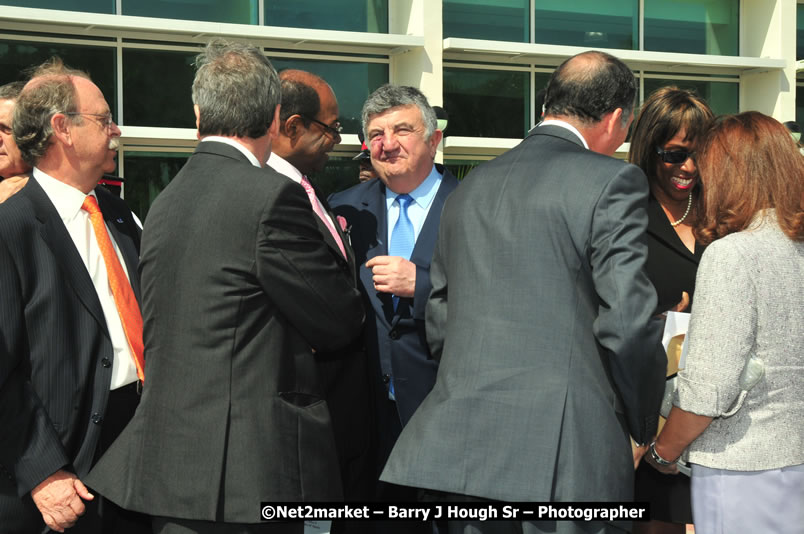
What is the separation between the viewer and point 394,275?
3.47 m

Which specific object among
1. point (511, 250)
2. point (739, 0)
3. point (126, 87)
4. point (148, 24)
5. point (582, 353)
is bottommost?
point (582, 353)

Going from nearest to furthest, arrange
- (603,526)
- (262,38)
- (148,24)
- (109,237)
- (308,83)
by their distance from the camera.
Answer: (603,526), (109,237), (308,83), (148,24), (262,38)

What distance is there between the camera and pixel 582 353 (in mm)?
2561

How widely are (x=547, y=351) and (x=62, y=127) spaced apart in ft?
6.01

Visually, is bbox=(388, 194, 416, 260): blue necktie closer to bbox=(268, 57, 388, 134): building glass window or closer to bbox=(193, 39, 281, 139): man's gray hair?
bbox=(193, 39, 281, 139): man's gray hair

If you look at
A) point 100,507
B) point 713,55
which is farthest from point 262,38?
point 100,507

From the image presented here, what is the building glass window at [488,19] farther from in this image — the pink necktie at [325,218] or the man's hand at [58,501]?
the man's hand at [58,501]

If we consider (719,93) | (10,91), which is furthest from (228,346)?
(719,93)

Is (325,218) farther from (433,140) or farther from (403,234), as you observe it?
(433,140)

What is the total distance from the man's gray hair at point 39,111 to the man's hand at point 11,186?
687mm

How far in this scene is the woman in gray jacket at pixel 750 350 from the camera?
259 centimetres

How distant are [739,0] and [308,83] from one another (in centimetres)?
1191

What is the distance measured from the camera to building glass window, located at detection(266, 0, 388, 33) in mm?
11047

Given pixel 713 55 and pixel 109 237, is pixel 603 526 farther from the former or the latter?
pixel 713 55
